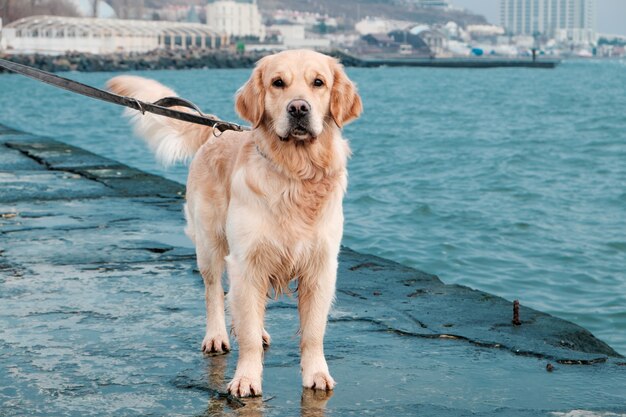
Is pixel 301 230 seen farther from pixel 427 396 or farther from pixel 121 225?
pixel 121 225

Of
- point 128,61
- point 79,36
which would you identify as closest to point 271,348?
point 128,61

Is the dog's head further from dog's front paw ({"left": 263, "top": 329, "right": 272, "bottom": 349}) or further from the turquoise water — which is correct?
the turquoise water

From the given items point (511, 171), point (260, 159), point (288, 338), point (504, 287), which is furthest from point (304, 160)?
point (511, 171)

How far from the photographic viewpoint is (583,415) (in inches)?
135

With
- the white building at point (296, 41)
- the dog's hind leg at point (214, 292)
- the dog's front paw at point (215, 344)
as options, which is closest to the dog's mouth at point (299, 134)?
the dog's hind leg at point (214, 292)

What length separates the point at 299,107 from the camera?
3557 mm

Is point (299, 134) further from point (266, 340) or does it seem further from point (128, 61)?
point (128, 61)

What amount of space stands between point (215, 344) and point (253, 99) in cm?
116

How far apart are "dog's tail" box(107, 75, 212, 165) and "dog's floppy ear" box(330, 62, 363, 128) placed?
56.2 inches

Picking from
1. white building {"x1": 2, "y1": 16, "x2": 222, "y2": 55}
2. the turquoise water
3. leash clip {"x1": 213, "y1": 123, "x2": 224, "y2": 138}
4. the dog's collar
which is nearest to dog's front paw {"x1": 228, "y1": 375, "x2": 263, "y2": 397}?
the dog's collar

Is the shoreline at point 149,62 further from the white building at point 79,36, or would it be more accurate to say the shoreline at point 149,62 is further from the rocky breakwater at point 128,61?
the white building at point 79,36

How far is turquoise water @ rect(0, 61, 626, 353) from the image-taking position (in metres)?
9.52

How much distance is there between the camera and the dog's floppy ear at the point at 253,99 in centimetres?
371

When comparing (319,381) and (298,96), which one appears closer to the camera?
(298,96)
